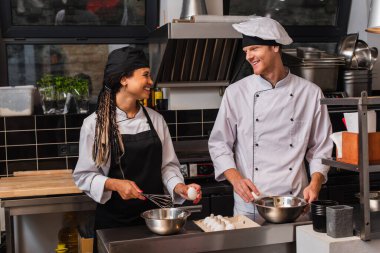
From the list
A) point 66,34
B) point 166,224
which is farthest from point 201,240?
point 66,34

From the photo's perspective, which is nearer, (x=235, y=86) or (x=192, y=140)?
(x=235, y=86)

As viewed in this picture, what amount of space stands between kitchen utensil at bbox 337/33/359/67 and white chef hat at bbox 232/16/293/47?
1.86 meters

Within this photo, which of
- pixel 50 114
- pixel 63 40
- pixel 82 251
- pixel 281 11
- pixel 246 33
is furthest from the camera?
pixel 281 11

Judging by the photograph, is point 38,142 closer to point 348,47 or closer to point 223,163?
point 223,163

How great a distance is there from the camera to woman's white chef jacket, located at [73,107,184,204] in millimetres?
A: 2392

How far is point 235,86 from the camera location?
2.82m

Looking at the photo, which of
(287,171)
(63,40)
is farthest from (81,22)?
(287,171)

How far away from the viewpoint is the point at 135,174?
2.51 m

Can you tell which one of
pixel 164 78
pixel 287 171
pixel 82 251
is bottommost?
pixel 82 251

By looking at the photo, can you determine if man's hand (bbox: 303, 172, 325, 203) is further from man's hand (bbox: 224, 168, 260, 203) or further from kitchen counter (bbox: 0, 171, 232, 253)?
kitchen counter (bbox: 0, 171, 232, 253)

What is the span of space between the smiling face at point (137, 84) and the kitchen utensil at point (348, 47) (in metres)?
2.37

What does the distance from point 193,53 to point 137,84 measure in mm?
1757

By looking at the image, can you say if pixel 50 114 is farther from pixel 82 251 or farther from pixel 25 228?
pixel 82 251

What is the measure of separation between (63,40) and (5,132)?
93cm
